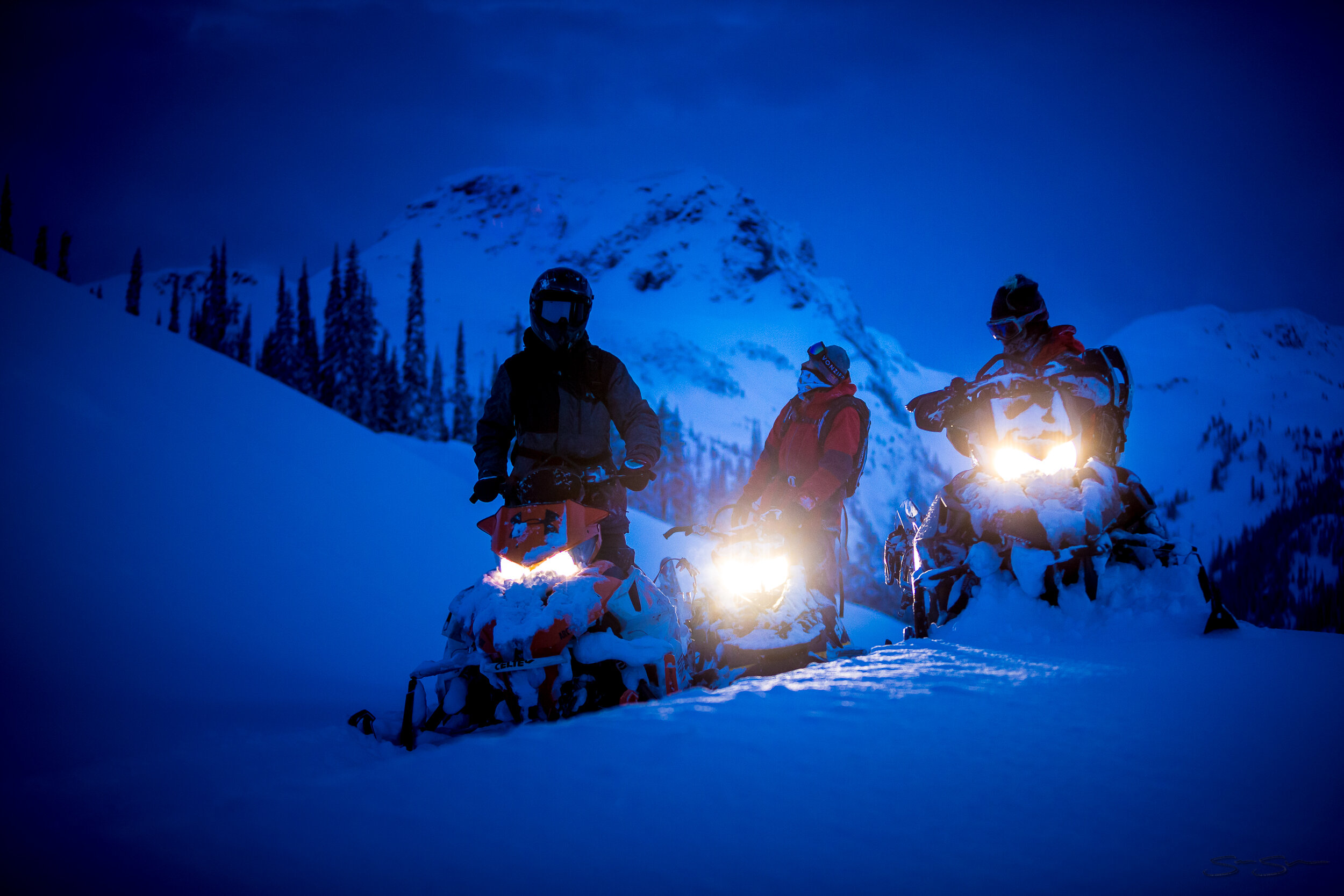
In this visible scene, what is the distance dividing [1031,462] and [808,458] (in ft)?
5.69

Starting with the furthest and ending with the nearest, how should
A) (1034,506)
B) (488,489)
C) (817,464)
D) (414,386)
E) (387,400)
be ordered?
(414,386) → (387,400) → (817,464) → (1034,506) → (488,489)

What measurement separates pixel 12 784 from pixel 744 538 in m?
4.23

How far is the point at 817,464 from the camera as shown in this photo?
18.4 feet

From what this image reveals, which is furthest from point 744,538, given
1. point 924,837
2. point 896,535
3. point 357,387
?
point 357,387

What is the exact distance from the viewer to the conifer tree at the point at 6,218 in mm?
38312

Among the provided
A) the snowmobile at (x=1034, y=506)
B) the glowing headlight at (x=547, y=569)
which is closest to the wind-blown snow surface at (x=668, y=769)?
the snowmobile at (x=1034, y=506)

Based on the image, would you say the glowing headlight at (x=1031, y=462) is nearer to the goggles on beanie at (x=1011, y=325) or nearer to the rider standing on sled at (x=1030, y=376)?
the rider standing on sled at (x=1030, y=376)

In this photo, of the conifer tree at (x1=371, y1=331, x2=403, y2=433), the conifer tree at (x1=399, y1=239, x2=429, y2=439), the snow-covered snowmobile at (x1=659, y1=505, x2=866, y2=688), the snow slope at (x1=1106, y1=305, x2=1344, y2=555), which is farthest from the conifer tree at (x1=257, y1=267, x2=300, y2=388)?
the snow slope at (x1=1106, y1=305, x2=1344, y2=555)

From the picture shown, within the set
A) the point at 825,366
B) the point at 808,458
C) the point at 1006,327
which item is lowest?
the point at 808,458

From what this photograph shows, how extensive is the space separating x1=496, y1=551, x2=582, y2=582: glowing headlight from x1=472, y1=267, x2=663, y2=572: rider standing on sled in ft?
1.46

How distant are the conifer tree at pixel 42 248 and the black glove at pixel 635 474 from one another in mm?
62416

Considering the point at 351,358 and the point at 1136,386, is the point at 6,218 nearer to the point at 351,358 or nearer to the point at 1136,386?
the point at 351,358

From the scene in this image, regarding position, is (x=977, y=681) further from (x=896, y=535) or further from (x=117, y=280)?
(x=117, y=280)

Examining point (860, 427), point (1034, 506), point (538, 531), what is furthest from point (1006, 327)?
point (538, 531)
